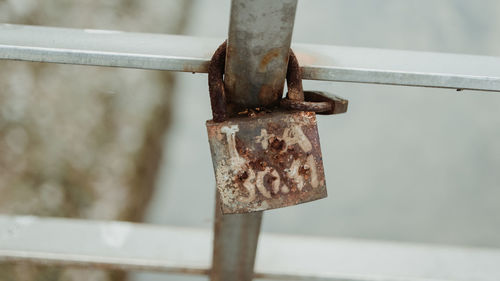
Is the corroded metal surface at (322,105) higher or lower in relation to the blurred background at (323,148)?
higher

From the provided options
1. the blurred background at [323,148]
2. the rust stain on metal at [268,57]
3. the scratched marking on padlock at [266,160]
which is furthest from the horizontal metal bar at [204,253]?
the blurred background at [323,148]

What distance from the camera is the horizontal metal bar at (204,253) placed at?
2.88 feet

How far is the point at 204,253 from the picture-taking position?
0.91 m

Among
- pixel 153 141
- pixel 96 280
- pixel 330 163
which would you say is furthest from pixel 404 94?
pixel 96 280

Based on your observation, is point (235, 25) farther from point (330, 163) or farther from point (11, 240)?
point (330, 163)

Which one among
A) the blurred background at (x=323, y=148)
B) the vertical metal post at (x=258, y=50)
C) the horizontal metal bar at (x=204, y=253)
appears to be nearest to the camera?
the vertical metal post at (x=258, y=50)

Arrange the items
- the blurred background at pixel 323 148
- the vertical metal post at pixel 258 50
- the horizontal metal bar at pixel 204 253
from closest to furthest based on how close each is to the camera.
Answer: the vertical metal post at pixel 258 50
the horizontal metal bar at pixel 204 253
the blurred background at pixel 323 148

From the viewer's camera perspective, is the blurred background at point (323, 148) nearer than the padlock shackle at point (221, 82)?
No

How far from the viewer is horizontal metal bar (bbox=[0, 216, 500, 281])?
34.6 inches

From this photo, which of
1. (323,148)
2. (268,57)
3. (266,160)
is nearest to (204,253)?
(266,160)

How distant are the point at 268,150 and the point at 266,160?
0.01m

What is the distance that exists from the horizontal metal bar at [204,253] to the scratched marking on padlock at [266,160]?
0.42 metres

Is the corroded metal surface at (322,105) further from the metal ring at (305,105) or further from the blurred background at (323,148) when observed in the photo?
the blurred background at (323,148)

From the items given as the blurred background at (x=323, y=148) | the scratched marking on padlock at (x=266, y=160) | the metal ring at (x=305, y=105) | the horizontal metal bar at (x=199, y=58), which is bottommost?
the blurred background at (x=323, y=148)
